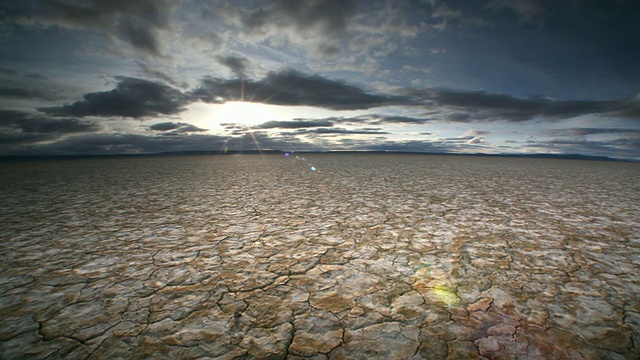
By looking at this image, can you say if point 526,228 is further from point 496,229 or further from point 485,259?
point 485,259

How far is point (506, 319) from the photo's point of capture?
2.26 m

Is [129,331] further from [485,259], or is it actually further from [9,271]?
[485,259]

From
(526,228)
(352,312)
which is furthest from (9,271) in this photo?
(526,228)

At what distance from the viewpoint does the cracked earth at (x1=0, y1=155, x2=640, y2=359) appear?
2.01m

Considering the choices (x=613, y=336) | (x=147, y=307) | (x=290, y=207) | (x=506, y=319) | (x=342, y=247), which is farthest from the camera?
(x=290, y=207)

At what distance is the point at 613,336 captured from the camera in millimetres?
2090

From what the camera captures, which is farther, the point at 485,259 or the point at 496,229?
the point at 496,229

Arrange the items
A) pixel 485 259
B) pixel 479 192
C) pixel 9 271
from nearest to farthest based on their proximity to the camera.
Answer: pixel 9 271 → pixel 485 259 → pixel 479 192

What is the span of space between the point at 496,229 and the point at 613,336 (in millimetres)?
2877

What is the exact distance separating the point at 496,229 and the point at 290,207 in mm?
4178

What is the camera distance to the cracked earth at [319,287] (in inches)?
79.1

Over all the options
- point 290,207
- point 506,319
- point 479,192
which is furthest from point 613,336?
point 479,192

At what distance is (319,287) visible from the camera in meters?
2.83

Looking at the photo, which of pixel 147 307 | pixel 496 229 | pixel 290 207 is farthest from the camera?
pixel 290 207
